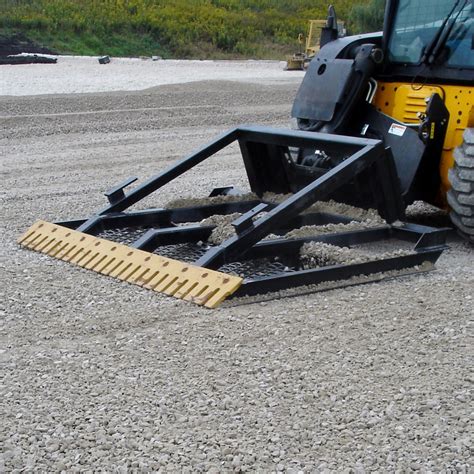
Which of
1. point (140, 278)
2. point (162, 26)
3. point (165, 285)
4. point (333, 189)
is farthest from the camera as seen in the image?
point (162, 26)

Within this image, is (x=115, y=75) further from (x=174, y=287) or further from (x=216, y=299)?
(x=216, y=299)

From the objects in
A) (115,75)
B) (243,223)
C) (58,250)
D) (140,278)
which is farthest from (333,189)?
(115,75)

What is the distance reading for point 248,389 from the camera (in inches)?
145

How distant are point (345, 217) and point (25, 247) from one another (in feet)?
7.03

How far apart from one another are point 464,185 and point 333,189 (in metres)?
0.93

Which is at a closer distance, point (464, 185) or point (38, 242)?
point (464, 185)

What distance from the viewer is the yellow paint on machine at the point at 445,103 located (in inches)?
233

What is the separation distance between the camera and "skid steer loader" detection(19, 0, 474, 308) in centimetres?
503

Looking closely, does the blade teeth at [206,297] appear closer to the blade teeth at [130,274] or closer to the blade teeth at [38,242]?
the blade teeth at [130,274]

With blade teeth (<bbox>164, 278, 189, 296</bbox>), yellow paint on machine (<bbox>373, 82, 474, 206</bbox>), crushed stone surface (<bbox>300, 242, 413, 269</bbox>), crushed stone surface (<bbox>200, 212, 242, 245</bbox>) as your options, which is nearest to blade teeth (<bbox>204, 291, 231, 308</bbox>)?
blade teeth (<bbox>164, 278, 189, 296</bbox>)

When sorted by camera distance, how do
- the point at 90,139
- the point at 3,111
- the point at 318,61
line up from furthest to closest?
the point at 3,111 < the point at 90,139 < the point at 318,61

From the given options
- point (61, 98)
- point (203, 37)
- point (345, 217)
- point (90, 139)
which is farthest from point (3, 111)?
point (203, 37)

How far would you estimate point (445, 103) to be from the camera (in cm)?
605

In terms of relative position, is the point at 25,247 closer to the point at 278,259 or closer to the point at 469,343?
the point at 278,259
